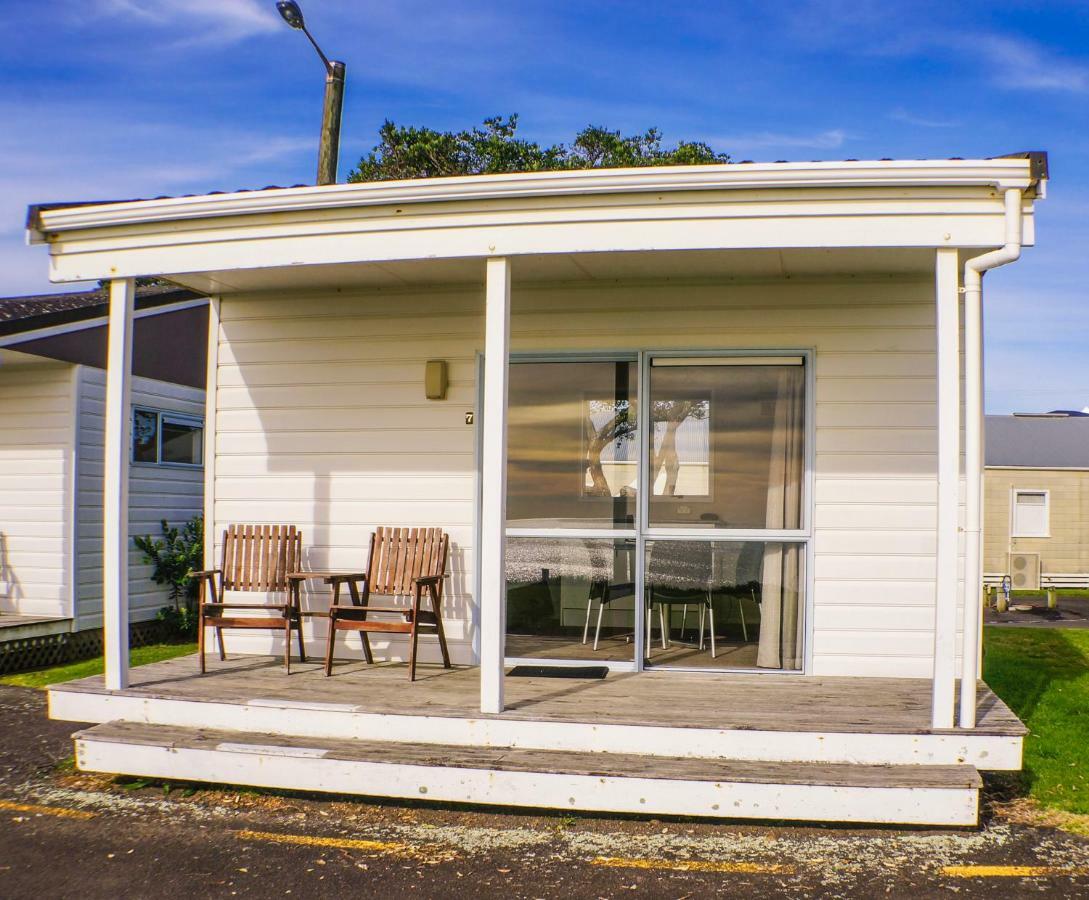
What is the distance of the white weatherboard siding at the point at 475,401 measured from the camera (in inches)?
224

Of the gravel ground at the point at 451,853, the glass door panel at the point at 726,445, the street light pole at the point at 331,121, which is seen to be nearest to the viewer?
the gravel ground at the point at 451,853

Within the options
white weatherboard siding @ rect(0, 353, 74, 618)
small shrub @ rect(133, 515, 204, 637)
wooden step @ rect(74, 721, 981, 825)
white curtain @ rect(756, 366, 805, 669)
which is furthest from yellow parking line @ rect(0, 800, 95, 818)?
small shrub @ rect(133, 515, 204, 637)

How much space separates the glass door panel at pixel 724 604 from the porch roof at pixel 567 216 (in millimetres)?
1942

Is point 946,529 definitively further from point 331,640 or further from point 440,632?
point 331,640

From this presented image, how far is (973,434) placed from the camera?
4.64 metres

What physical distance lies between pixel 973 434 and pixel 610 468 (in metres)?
2.13

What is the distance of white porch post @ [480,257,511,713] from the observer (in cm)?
465

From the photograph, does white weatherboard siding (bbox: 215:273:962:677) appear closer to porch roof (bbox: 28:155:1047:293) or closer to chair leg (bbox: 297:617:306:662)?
chair leg (bbox: 297:617:306:662)

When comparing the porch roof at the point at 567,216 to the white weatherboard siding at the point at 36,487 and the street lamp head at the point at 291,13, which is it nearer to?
the white weatherboard siding at the point at 36,487

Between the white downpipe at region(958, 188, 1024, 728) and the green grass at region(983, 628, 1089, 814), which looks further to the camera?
the green grass at region(983, 628, 1089, 814)

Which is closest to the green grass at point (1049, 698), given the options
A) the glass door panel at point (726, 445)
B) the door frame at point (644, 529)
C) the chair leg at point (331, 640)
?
the door frame at point (644, 529)

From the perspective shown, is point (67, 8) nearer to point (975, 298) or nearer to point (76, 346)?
point (76, 346)

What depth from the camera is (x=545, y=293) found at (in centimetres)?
606

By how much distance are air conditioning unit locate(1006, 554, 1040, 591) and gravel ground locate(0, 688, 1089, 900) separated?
16899 mm
